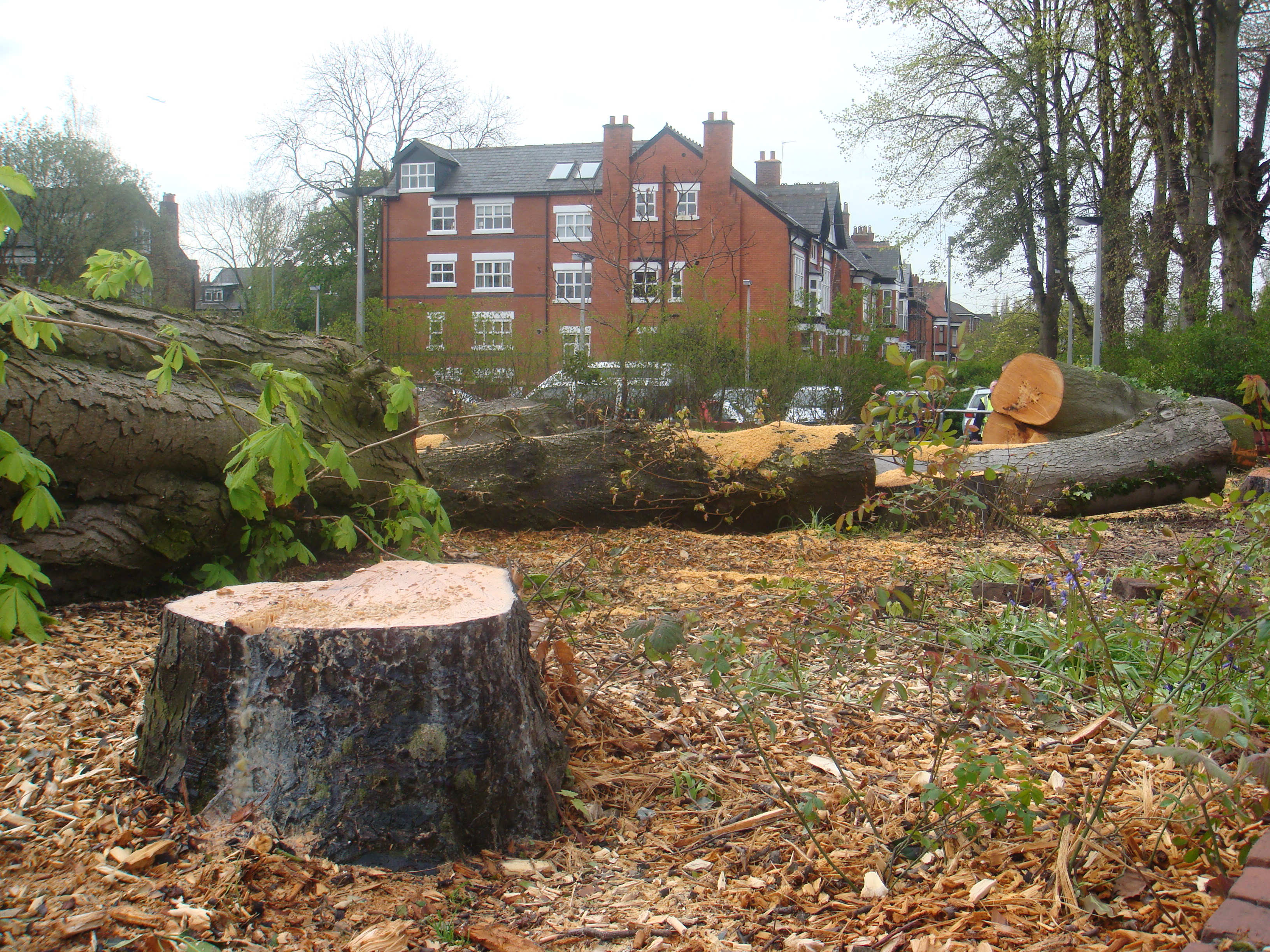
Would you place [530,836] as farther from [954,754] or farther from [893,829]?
[954,754]

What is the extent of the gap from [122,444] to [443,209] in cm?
3354

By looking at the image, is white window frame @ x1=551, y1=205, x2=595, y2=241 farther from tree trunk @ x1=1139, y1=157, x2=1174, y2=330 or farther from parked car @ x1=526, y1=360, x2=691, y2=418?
parked car @ x1=526, y1=360, x2=691, y2=418

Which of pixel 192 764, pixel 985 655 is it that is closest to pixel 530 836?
pixel 192 764

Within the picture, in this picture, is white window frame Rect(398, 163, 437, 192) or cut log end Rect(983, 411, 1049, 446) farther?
white window frame Rect(398, 163, 437, 192)

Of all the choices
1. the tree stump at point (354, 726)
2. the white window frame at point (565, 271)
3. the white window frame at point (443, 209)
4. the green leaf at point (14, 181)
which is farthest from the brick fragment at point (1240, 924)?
the white window frame at point (443, 209)

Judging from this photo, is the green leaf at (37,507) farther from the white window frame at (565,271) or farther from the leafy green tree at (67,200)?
the white window frame at (565,271)

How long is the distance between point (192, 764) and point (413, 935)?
67 cm

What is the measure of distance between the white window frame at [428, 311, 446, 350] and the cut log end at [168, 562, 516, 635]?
13.5 meters

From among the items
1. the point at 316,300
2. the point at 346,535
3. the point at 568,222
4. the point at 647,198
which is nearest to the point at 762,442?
the point at 346,535

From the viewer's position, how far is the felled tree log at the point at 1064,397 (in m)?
9.74

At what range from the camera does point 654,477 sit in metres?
6.86

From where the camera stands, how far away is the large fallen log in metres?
9.74

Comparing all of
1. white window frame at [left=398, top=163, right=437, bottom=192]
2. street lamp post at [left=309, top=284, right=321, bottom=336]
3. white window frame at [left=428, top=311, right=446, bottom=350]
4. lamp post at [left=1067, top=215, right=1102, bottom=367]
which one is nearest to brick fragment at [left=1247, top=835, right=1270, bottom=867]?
white window frame at [left=428, top=311, right=446, bottom=350]

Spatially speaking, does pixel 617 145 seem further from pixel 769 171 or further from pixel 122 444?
pixel 122 444
